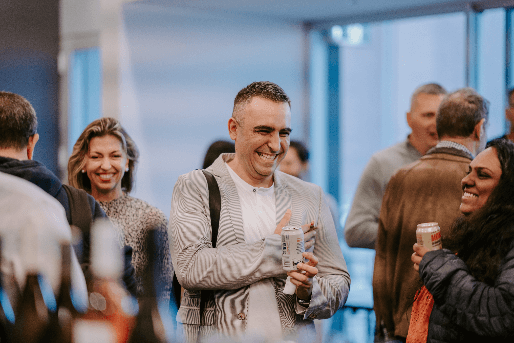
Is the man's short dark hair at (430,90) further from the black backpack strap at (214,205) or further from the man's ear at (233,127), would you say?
the black backpack strap at (214,205)

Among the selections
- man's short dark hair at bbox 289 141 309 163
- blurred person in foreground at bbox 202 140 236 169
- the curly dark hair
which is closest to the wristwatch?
the curly dark hair

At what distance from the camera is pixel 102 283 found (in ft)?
3.19

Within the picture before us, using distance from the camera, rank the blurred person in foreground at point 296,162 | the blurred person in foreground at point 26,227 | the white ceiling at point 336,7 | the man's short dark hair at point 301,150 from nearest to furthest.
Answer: the blurred person in foreground at point 26,227 → the blurred person in foreground at point 296,162 → the man's short dark hair at point 301,150 → the white ceiling at point 336,7

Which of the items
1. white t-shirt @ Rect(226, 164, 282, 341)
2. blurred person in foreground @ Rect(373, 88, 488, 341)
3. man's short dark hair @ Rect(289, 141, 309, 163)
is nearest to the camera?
white t-shirt @ Rect(226, 164, 282, 341)

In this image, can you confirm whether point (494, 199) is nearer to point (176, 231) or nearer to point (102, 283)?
point (176, 231)

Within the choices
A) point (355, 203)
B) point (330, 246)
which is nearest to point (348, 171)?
point (355, 203)

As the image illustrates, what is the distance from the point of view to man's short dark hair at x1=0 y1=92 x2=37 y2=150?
2.01 metres

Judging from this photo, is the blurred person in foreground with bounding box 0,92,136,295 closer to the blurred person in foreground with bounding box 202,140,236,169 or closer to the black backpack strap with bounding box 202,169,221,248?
the black backpack strap with bounding box 202,169,221,248

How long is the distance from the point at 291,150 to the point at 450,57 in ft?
8.23

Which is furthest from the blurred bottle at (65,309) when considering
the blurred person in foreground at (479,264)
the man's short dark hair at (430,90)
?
the man's short dark hair at (430,90)

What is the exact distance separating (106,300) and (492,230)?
1283 mm

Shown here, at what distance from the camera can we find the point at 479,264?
1.78 m

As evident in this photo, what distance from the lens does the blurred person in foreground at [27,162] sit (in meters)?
1.89

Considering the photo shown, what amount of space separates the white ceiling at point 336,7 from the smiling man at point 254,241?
373 cm
